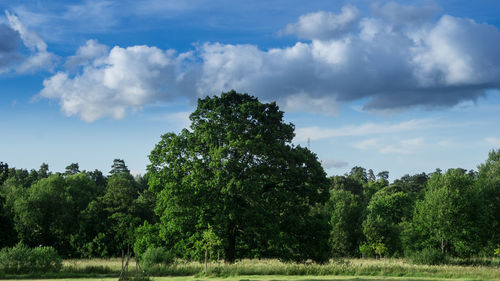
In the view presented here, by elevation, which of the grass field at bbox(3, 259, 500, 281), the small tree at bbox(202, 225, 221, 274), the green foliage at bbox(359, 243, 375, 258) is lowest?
the green foliage at bbox(359, 243, 375, 258)

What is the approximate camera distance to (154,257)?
3516 centimetres

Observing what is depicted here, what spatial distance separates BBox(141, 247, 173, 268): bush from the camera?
34812 millimetres

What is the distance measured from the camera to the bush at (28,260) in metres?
35.2

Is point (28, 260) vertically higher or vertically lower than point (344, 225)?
lower

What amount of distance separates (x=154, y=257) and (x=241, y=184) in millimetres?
8517

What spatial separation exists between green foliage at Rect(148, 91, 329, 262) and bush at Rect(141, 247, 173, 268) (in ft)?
4.68

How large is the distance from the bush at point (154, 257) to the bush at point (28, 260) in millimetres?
7161

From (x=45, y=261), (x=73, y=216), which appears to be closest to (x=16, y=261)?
(x=45, y=261)

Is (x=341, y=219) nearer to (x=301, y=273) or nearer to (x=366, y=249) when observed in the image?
(x=366, y=249)

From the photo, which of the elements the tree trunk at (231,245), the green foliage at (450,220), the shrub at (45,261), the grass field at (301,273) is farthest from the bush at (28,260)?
the green foliage at (450,220)

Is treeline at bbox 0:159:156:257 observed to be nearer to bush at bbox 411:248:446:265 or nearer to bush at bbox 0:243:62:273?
bush at bbox 0:243:62:273

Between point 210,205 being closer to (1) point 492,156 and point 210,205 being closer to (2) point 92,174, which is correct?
(1) point 492,156

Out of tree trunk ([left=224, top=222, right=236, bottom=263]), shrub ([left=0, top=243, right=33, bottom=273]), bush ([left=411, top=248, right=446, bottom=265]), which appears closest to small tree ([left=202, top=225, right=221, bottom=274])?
tree trunk ([left=224, top=222, right=236, bottom=263])

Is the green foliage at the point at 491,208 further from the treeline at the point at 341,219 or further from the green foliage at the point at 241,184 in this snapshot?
the green foliage at the point at 241,184
